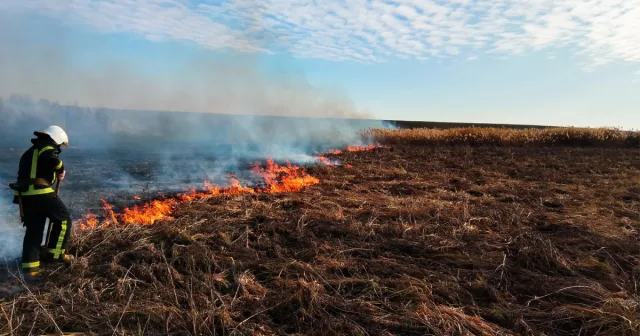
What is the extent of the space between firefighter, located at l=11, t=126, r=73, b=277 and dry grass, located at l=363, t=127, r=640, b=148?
76.0 feet

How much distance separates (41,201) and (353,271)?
168 inches

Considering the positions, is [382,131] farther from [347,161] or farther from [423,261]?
[423,261]

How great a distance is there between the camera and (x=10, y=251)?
5.17 metres

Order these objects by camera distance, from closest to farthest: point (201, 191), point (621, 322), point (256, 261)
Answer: point (621, 322), point (256, 261), point (201, 191)

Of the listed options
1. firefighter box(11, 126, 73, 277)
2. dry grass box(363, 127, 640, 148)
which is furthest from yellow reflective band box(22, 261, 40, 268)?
dry grass box(363, 127, 640, 148)

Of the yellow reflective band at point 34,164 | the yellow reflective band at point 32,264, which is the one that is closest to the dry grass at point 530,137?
the yellow reflective band at point 34,164

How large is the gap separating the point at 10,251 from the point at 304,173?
836 centimetres

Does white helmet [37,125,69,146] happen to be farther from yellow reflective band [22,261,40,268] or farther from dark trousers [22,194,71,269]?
yellow reflective band [22,261,40,268]

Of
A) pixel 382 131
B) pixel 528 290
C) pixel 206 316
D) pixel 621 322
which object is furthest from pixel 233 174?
pixel 382 131

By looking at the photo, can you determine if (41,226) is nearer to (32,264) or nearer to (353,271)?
(32,264)

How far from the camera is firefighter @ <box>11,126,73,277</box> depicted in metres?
4.60

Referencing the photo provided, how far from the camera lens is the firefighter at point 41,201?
4602 mm

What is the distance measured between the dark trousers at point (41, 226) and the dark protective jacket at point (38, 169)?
0.35 feet

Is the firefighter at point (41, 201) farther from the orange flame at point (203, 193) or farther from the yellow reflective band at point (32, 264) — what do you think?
the orange flame at point (203, 193)
